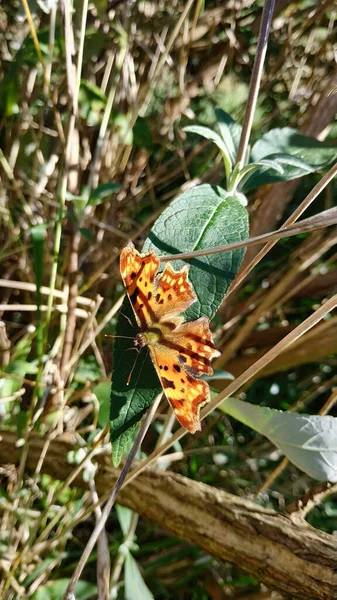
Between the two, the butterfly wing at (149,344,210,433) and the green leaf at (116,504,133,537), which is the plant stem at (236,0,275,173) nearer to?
the butterfly wing at (149,344,210,433)

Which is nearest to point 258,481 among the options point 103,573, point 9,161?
point 103,573

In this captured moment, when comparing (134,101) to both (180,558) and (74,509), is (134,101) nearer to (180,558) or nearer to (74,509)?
(74,509)

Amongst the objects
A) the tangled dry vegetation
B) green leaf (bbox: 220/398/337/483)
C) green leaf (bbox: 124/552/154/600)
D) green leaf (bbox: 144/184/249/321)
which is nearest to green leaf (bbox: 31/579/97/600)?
the tangled dry vegetation

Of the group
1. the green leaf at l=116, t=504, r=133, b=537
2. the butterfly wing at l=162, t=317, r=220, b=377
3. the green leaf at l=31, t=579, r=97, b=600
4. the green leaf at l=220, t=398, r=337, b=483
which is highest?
the butterfly wing at l=162, t=317, r=220, b=377

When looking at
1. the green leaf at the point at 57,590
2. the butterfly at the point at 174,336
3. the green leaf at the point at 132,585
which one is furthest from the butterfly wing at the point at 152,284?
the green leaf at the point at 57,590

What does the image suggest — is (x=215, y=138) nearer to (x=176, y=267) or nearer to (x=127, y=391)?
(x=176, y=267)

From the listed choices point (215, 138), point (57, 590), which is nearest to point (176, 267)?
point (215, 138)
